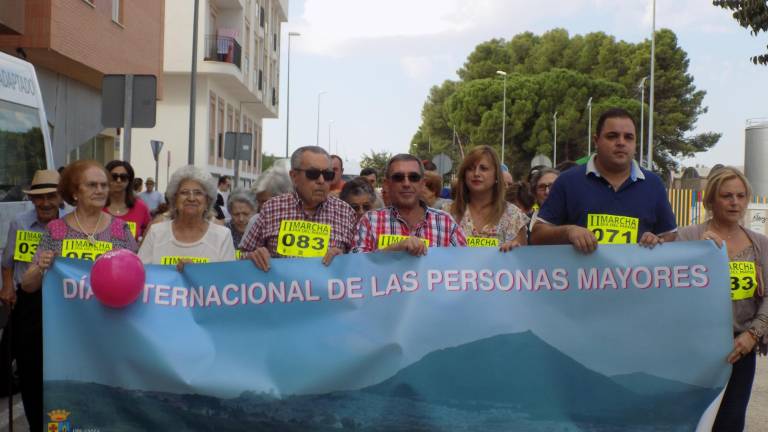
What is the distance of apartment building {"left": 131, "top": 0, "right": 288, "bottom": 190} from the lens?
32.3m

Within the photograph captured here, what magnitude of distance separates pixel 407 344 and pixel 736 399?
1680mm

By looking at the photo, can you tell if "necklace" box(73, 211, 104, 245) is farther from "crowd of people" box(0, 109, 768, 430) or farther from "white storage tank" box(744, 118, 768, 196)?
"white storage tank" box(744, 118, 768, 196)

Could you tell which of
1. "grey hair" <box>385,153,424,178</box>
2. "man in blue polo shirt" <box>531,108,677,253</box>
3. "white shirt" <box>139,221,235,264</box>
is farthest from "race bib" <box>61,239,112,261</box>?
"man in blue polo shirt" <box>531,108,677,253</box>

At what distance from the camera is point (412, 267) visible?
449cm

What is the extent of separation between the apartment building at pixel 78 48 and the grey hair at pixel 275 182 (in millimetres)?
9666

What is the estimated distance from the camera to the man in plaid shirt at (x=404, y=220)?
185 inches

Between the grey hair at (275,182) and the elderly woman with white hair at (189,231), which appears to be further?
the grey hair at (275,182)

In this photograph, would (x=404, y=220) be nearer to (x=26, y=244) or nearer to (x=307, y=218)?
(x=307, y=218)

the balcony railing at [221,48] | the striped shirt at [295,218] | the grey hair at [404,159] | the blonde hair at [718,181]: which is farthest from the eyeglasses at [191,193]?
the balcony railing at [221,48]

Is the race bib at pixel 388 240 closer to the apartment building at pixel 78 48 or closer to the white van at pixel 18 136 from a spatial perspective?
the white van at pixel 18 136

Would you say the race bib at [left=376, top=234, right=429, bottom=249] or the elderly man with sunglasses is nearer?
the race bib at [left=376, top=234, right=429, bottom=249]

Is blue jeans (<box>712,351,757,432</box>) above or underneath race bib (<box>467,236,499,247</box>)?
underneath

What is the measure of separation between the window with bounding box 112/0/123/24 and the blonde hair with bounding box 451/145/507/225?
15.9 m

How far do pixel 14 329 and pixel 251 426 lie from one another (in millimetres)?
1839
